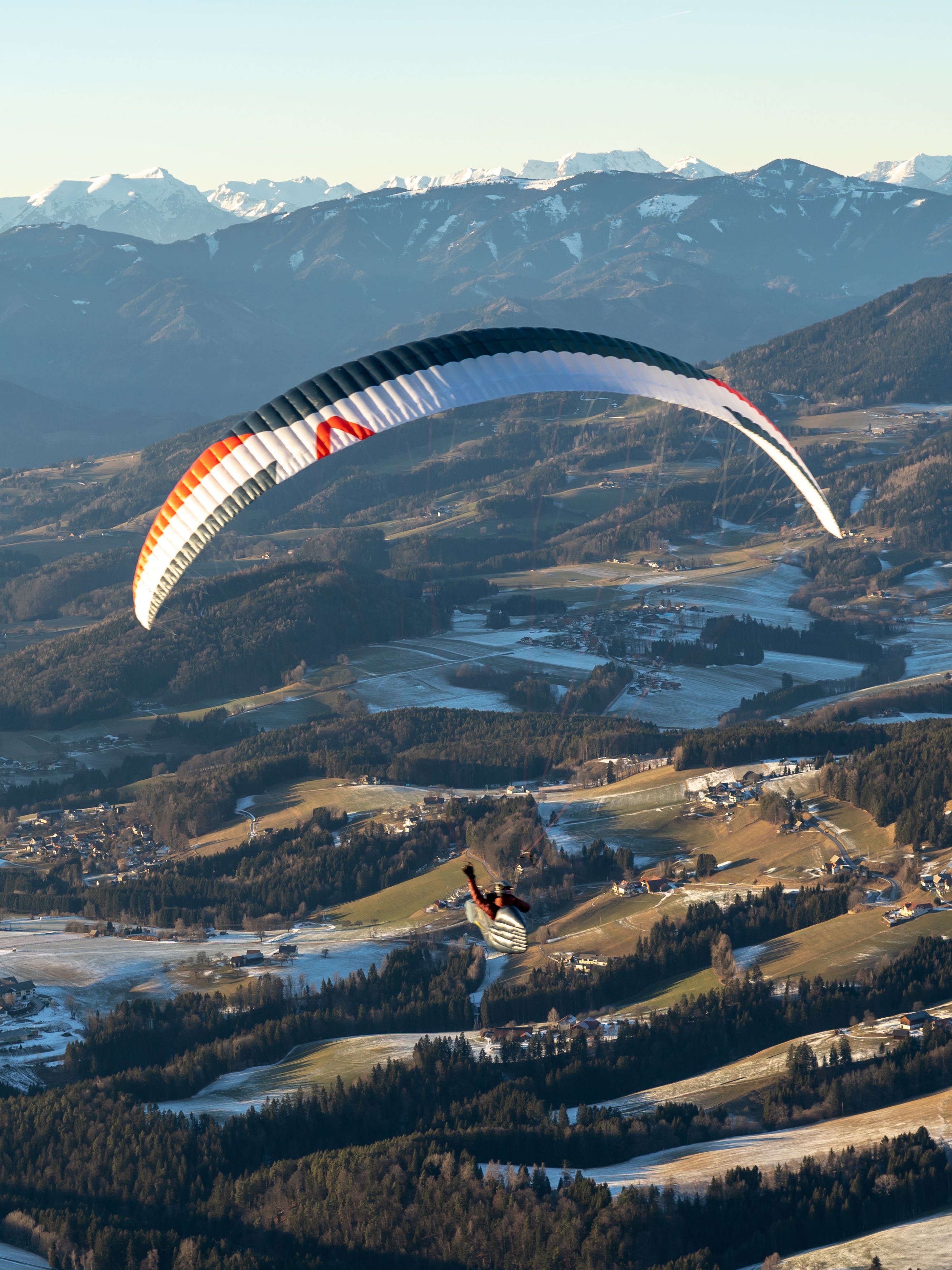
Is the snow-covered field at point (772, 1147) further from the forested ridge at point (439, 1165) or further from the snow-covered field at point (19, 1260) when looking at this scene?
the snow-covered field at point (19, 1260)

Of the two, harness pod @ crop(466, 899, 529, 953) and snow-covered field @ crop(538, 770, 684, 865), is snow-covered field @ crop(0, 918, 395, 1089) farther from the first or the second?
harness pod @ crop(466, 899, 529, 953)

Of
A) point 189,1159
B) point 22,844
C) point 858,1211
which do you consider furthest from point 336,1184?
point 22,844

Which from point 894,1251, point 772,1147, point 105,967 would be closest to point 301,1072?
point 105,967

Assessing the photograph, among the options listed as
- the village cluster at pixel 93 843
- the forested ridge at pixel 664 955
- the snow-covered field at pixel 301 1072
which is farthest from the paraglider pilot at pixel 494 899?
the village cluster at pixel 93 843

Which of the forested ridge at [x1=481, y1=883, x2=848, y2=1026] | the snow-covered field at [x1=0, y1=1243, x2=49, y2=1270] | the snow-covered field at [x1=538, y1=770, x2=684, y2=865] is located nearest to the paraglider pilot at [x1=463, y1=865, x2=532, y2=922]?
the snow-covered field at [x1=0, y1=1243, x2=49, y2=1270]

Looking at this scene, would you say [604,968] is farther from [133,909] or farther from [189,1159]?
[133,909]

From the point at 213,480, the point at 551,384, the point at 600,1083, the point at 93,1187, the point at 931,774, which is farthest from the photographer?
the point at 931,774

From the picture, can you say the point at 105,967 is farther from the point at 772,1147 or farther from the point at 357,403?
the point at 357,403
